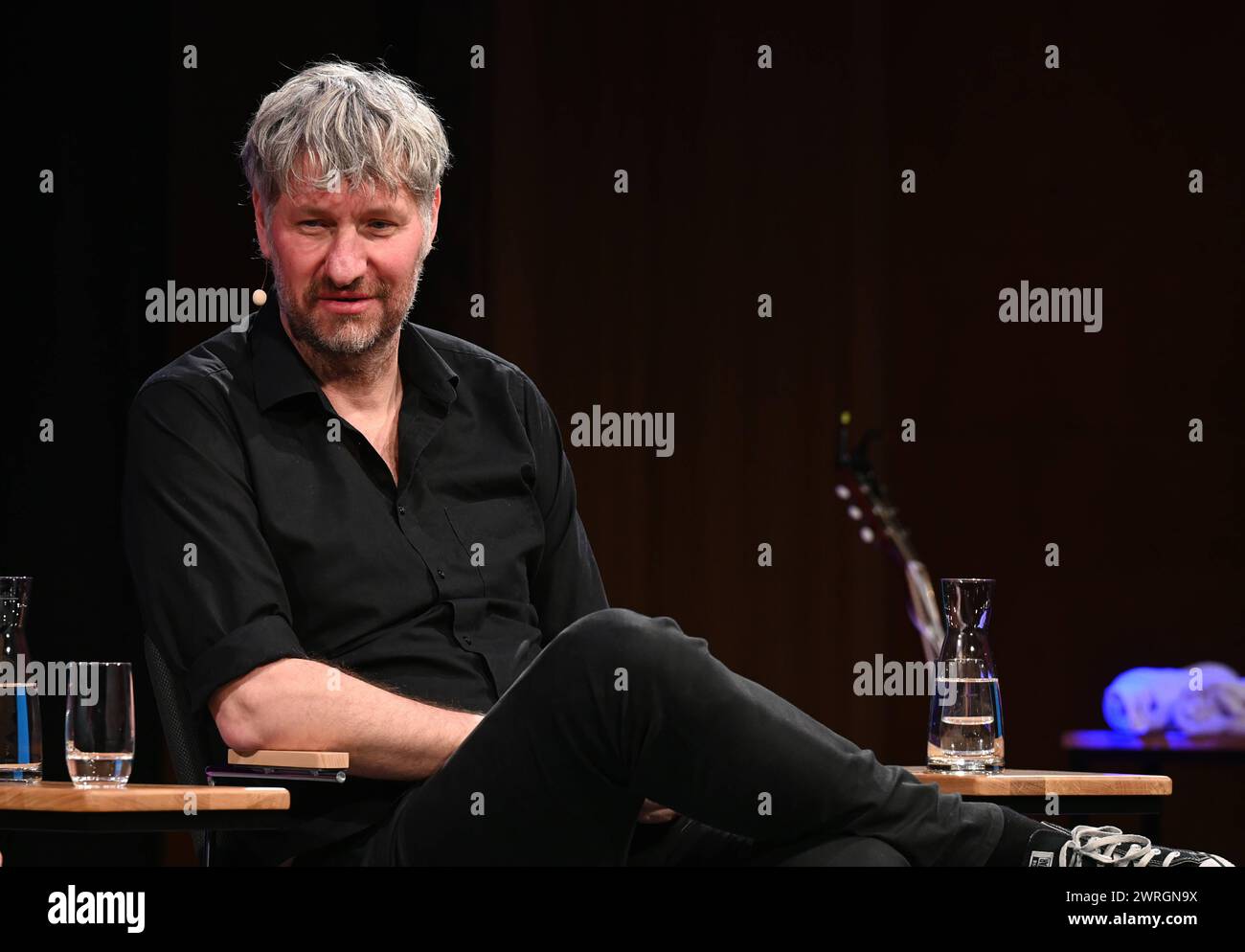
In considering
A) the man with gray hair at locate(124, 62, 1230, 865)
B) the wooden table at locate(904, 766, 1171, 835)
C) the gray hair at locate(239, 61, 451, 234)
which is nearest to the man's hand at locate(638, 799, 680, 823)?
the man with gray hair at locate(124, 62, 1230, 865)

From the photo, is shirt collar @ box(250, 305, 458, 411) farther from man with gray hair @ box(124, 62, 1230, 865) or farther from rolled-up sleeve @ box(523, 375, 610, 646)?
rolled-up sleeve @ box(523, 375, 610, 646)

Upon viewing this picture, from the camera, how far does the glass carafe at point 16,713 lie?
1.78 meters

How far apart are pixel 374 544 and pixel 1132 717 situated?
2779mm

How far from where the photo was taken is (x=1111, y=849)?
1.58 m

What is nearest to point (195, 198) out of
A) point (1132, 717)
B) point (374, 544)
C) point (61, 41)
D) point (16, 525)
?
point (61, 41)

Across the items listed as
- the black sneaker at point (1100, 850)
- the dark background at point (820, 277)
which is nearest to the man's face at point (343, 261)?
the black sneaker at point (1100, 850)

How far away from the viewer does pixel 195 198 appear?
3.46m

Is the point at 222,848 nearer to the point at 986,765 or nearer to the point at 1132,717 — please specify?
the point at 986,765

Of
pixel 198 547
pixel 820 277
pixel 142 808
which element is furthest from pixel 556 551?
pixel 820 277

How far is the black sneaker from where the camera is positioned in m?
1.55

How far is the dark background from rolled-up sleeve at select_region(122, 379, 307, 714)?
128cm

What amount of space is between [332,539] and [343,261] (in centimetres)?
37

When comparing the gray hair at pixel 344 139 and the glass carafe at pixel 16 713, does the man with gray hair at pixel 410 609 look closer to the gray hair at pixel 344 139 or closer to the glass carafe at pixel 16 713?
the gray hair at pixel 344 139

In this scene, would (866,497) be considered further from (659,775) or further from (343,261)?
(659,775)
